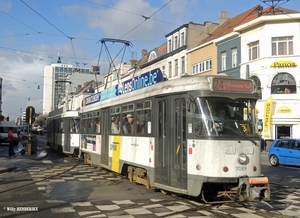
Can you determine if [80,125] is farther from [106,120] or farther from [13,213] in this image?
[13,213]

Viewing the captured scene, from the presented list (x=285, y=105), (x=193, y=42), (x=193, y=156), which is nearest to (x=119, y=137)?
(x=193, y=156)

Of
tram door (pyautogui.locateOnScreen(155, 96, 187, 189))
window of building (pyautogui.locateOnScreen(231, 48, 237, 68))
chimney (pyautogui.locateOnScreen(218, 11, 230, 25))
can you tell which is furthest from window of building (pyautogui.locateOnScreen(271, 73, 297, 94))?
tram door (pyautogui.locateOnScreen(155, 96, 187, 189))

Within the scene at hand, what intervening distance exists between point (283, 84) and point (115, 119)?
20859 mm

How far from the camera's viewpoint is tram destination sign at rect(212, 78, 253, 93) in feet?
27.3

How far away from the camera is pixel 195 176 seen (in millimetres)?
8164

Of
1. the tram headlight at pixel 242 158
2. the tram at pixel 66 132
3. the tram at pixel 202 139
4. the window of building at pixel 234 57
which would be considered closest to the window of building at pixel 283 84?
the window of building at pixel 234 57

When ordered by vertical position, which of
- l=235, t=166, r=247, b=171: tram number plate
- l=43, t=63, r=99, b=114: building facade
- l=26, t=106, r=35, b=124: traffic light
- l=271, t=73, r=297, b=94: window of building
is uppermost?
l=43, t=63, r=99, b=114: building facade

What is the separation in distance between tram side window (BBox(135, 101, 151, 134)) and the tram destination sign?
254 centimetres

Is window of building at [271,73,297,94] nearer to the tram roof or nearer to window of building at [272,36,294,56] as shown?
window of building at [272,36,294,56]

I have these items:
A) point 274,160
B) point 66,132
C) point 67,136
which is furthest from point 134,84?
point 66,132

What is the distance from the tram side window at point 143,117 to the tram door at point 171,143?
1.79ft

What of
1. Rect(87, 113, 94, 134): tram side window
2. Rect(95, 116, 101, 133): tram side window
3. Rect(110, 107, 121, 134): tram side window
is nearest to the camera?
Rect(110, 107, 121, 134): tram side window

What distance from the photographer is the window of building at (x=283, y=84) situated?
29.8 meters

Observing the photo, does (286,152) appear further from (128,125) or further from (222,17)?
(222,17)
